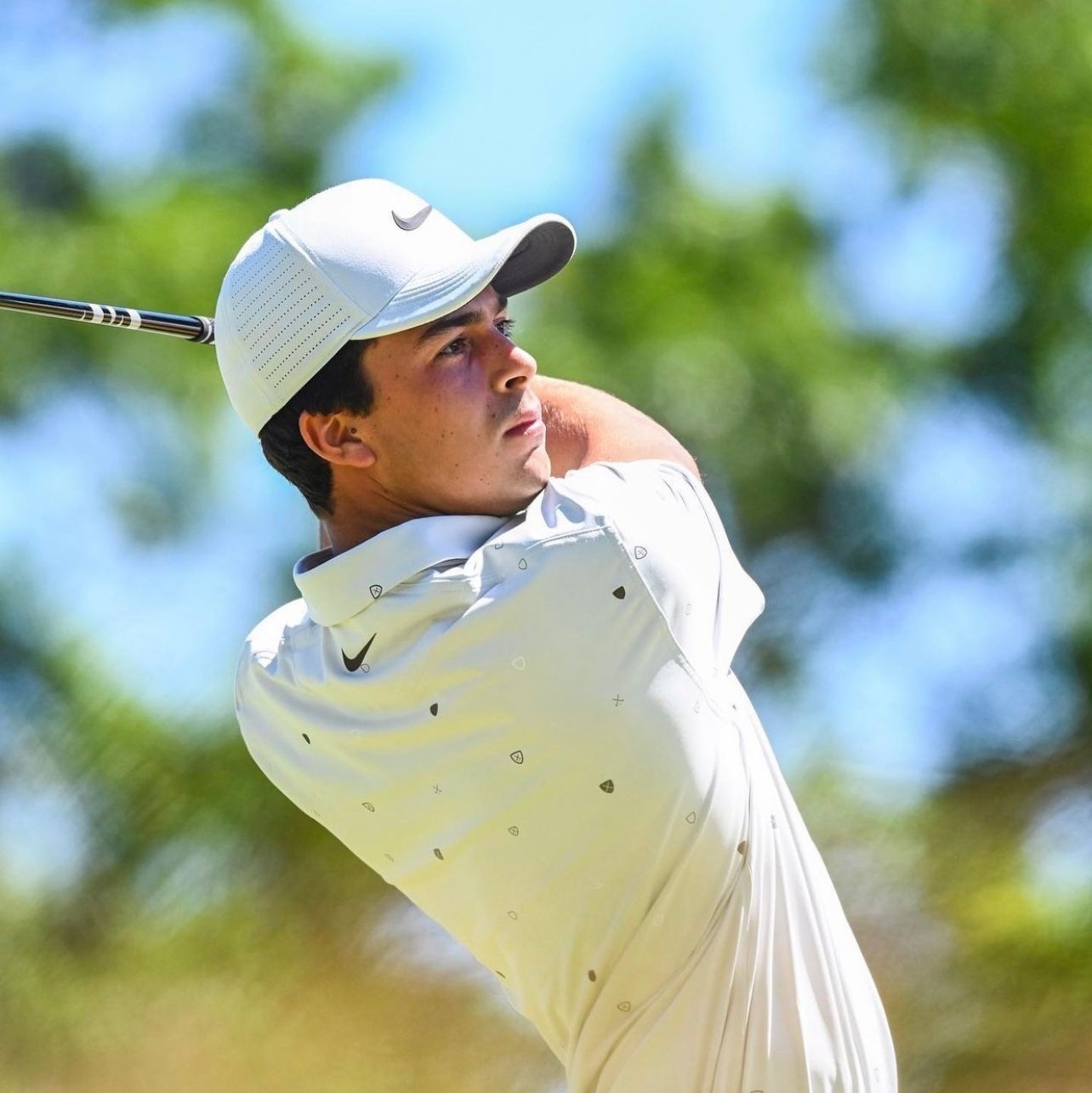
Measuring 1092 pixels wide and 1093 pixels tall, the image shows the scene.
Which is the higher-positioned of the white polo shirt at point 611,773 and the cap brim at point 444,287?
the cap brim at point 444,287

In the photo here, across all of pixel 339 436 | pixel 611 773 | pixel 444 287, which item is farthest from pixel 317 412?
pixel 611 773

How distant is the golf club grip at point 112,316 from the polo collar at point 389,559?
345mm

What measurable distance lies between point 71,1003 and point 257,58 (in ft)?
7.66

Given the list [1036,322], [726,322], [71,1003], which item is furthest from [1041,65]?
[71,1003]

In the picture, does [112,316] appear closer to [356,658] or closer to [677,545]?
[356,658]

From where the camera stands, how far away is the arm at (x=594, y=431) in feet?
5.54

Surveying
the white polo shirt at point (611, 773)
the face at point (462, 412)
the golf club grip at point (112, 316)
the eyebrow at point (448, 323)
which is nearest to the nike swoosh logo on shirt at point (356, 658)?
the white polo shirt at point (611, 773)

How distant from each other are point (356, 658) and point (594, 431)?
0.95ft

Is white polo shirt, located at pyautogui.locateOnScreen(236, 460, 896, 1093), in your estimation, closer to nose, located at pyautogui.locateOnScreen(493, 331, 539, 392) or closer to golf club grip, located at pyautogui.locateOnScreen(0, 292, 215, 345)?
nose, located at pyautogui.locateOnScreen(493, 331, 539, 392)

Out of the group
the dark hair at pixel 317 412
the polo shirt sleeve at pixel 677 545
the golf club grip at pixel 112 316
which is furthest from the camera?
the golf club grip at pixel 112 316

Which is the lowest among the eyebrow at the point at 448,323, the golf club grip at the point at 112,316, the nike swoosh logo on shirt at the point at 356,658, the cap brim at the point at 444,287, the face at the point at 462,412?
the nike swoosh logo on shirt at the point at 356,658

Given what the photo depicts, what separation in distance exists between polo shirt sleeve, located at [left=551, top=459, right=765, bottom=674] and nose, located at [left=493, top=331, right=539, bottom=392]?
0.08 m

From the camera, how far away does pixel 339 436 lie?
162cm

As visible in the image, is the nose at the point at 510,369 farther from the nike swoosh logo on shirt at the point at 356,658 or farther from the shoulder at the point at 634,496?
the nike swoosh logo on shirt at the point at 356,658
